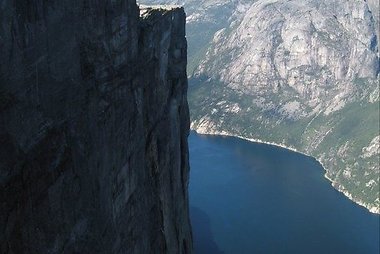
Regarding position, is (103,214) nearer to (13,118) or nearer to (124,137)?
(124,137)

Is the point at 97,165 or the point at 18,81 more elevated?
the point at 18,81

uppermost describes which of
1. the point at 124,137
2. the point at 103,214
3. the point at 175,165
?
the point at 124,137

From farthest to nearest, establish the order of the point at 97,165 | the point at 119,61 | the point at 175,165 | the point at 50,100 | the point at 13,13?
the point at 175,165, the point at 119,61, the point at 97,165, the point at 50,100, the point at 13,13

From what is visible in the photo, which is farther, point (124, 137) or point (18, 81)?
point (124, 137)

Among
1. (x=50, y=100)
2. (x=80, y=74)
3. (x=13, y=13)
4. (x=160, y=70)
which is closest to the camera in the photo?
(x=13, y=13)

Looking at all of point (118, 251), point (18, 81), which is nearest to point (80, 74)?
point (18, 81)

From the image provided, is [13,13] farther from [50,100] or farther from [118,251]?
[118,251]

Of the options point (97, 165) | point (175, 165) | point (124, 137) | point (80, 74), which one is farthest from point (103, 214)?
point (175, 165)
